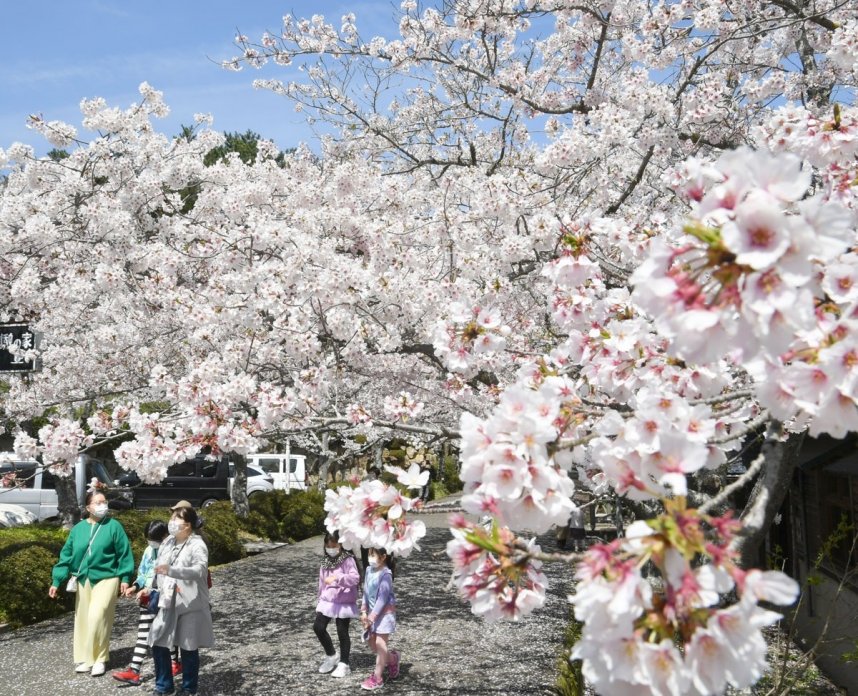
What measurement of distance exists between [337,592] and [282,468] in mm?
19900

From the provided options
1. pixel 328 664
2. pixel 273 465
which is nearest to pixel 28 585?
pixel 328 664

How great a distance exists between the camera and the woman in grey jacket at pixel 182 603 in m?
5.77

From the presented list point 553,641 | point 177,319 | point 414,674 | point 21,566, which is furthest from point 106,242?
point 553,641

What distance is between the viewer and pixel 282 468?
2583cm

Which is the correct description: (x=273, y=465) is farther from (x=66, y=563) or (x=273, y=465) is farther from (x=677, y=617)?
(x=677, y=617)

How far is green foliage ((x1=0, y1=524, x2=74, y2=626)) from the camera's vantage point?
8.70 metres

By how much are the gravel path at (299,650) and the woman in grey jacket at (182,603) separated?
0.55 metres

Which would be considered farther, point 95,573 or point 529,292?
point 529,292

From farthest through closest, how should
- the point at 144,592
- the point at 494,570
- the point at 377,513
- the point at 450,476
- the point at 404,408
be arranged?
the point at 450,476, the point at 144,592, the point at 404,408, the point at 377,513, the point at 494,570

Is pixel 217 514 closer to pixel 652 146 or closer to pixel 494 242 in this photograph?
pixel 494 242

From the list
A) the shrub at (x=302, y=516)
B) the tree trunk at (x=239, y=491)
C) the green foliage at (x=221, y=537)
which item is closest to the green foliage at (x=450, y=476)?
the shrub at (x=302, y=516)

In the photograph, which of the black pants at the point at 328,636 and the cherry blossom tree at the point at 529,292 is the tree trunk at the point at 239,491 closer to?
the cherry blossom tree at the point at 529,292

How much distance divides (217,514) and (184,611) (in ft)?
28.4

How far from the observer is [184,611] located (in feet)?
19.0
